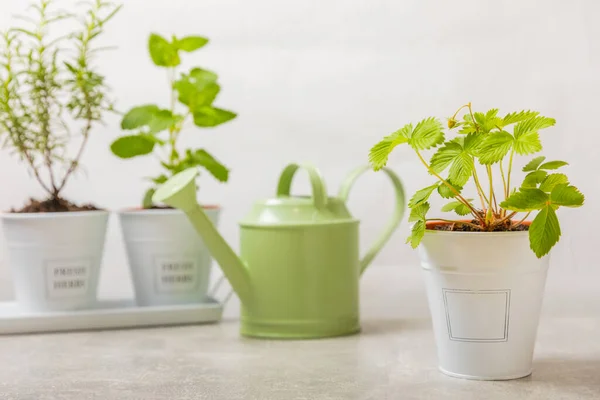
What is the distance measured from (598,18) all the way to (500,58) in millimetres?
227

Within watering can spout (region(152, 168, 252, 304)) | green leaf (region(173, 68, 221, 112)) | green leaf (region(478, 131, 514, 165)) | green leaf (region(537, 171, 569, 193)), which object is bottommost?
watering can spout (region(152, 168, 252, 304))

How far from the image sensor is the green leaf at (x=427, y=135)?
0.97 meters

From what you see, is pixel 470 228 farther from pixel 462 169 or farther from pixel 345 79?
pixel 345 79

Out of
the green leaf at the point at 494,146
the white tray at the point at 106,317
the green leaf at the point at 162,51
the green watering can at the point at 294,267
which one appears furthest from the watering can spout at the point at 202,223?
the green leaf at the point at 494,146

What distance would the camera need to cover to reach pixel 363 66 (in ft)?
6.00

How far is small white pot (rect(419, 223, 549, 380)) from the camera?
979 millimetres

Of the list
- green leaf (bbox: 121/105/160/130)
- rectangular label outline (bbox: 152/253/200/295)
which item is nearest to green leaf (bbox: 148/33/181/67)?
green leaf (bbox: 121/105/160/130)

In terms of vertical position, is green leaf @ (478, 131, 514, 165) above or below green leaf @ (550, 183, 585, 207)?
above

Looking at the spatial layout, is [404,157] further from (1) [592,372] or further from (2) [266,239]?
(1) [592,372]

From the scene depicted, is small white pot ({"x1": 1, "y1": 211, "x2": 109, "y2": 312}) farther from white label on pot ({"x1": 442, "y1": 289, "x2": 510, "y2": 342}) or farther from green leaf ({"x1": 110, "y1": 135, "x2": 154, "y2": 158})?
white label on pot ({"x1": 442, "y1": 289, "x2": 510, "y2": 342})

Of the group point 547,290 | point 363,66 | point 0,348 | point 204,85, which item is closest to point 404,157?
point 363,66

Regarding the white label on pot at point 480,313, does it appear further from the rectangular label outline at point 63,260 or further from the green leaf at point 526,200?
the rectangular label outline at point 63,260

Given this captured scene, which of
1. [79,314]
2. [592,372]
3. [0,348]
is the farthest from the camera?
[79,314]

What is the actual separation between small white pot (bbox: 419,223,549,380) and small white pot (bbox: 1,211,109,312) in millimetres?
615
